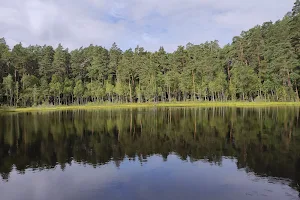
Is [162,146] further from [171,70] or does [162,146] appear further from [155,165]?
[171,70]

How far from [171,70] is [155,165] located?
80.7 metres

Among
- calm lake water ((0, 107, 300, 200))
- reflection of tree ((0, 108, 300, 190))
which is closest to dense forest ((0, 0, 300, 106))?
reflection of tree ((0, 108, 300, 190))

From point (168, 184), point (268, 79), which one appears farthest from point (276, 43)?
point (168, 184)

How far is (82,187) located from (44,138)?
16.7 m

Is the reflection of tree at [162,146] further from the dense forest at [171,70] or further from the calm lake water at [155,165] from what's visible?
the dense forest at [171,70]

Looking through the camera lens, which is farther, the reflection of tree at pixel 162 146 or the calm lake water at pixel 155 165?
the reflection of tree at pixel 162 146

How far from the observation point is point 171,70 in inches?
3826

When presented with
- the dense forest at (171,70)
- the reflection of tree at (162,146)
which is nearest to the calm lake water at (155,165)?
the reflection of tree at (162,146)

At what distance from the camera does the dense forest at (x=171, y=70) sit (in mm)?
73875

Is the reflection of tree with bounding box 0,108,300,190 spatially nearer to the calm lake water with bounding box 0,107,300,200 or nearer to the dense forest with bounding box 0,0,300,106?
the calm lake water with bounding box 0,107,300,200

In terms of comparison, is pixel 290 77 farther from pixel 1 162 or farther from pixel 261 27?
pixel 1 162

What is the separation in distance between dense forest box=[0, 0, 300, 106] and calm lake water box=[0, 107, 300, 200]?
49.1m

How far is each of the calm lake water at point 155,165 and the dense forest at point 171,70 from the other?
49127 millimetres

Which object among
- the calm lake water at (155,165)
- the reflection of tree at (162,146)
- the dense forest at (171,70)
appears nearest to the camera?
the calm lake water at (155,165)
